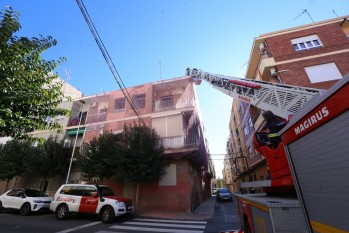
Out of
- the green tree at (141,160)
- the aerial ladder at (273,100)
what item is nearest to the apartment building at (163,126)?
the green tree at (141,160)

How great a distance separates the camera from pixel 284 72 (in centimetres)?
1355

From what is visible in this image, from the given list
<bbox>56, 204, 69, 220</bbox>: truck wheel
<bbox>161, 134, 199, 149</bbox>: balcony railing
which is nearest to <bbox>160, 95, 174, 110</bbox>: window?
<bbox>161, 134, 199, 149</bbox>: balcony railing

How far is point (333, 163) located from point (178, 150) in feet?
41.8

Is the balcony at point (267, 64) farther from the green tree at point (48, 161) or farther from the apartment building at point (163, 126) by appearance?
the green tree at point (48, 161)

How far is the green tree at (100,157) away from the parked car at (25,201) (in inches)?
125

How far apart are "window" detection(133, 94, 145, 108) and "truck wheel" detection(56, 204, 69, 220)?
1014 cm

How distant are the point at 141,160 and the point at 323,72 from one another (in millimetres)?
13802

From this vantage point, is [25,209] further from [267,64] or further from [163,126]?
[267,64]

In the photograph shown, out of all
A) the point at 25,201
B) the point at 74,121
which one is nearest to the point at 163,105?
the point at 74,121

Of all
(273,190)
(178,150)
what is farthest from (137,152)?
(273,190)

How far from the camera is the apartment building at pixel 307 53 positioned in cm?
1278

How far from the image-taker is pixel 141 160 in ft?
42.8

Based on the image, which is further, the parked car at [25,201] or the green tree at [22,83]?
the parked car at [25,201]

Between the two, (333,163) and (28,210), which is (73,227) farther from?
(333,163)
